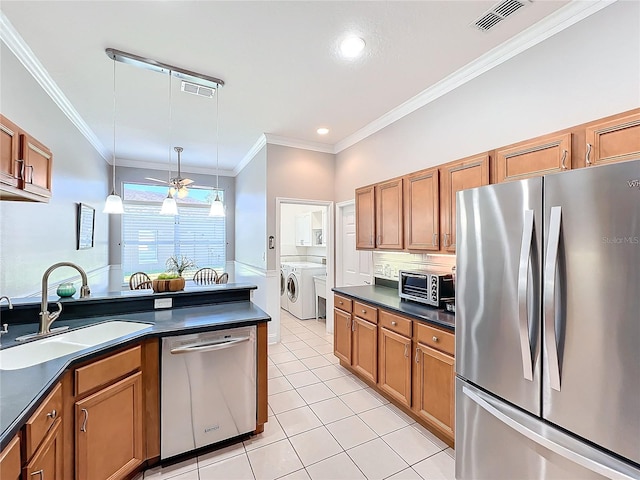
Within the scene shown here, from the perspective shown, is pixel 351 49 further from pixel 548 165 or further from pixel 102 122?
pixel 102 122

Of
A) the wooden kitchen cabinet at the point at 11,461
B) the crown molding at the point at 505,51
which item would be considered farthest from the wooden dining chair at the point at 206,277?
the wooden kitchen cabinet at the point at 11,461

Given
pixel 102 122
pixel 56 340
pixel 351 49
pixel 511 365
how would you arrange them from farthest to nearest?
pixel 102 122, pixel 351 49, pixel 56 340, pixel 511 365

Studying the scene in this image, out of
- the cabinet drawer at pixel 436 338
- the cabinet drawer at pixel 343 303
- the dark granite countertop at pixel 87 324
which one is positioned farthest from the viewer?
the cabinet drawer at pixel 343 303

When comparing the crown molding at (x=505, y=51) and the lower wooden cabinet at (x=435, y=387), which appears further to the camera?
the lower wooden cabinet at (x=435, y=387)

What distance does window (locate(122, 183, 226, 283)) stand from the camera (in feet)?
19.4

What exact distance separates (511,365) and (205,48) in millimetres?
3019

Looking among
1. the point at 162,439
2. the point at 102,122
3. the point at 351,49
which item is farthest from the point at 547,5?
the point at 102,122

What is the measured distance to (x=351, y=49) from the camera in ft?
7.73

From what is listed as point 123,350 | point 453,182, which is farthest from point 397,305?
point 123,350

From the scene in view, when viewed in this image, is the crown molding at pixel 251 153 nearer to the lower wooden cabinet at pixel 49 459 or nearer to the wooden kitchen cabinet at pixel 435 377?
the wooden kitchen cabinet at pixel 435 377

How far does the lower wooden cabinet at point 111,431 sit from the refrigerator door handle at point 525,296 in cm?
220

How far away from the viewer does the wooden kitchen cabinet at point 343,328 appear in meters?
3.28

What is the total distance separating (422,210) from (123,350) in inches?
99.0

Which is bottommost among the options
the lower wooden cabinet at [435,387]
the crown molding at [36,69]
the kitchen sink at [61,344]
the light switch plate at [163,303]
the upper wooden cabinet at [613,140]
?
the lower wooden cabinet at [435,387]
